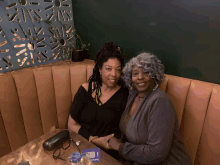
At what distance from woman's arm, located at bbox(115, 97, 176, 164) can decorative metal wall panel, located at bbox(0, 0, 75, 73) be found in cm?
149

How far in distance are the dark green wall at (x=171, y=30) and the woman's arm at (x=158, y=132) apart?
20.6 inches

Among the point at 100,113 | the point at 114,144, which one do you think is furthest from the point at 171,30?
the point at 114,144

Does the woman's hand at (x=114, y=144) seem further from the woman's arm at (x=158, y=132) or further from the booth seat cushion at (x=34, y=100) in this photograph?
the booth seat cushion at (x=34, y=100)

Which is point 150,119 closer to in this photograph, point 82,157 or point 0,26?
point 82,157

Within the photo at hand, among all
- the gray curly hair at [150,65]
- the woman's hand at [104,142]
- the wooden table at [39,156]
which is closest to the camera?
the wooden table at [39,156]

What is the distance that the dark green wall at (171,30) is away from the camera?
1.10 meters

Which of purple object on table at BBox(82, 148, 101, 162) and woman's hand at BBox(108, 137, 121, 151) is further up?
purple object on table at BBox(82, 148, 101, 162)

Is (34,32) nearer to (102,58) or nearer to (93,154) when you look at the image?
(102,58)

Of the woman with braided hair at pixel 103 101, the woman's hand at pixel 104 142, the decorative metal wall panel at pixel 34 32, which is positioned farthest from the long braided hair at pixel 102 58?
the decorative metal wall panel at pixel 34 32

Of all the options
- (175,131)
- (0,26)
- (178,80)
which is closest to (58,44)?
(0,26)

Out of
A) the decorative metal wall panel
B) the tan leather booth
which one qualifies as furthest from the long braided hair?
the decorative metal wall panel

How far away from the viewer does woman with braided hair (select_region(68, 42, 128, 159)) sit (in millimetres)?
1242

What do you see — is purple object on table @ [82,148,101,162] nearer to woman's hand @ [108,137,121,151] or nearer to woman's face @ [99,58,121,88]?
woman's hand @ [108,137,121,151]

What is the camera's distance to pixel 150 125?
3.06ft
